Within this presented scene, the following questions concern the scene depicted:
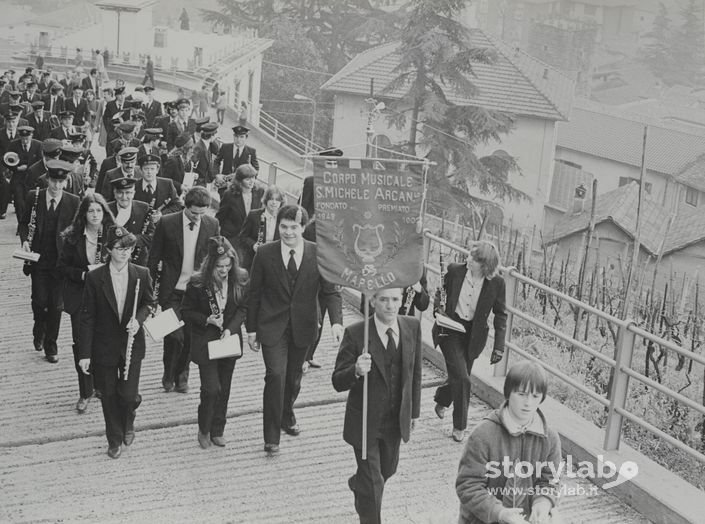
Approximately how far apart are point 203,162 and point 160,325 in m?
5.84

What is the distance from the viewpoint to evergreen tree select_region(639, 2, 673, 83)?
107 m

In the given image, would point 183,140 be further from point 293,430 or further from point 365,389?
point 365,389

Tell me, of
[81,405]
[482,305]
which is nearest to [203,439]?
[81,405]

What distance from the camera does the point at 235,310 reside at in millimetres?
7961

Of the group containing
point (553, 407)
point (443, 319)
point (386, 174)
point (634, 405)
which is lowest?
point (634, 405)

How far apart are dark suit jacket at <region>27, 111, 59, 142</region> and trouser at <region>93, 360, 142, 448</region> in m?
9.23

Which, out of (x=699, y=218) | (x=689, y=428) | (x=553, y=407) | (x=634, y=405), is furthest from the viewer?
(x=699, y=218)

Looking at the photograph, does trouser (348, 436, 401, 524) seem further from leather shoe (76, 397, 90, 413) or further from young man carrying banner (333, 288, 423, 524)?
leather shoe (76, 397, 90, 413)

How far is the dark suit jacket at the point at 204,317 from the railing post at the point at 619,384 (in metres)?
2.81

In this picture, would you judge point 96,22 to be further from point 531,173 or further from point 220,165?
point 220,165

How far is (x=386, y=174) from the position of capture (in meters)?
6.53

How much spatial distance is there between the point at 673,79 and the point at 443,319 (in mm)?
105086

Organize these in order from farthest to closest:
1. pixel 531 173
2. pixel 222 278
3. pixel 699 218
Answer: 1. pixel 531 173
2. pixel 699 218
3. pixel 222 278

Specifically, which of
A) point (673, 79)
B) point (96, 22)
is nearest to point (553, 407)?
point (96, 22)
